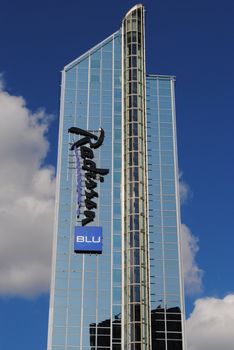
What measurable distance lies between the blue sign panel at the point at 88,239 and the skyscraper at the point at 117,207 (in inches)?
6.4

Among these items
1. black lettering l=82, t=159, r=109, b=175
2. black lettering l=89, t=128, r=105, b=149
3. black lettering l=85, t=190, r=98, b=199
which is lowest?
black lettering l=85, t=190, r=98, b=199

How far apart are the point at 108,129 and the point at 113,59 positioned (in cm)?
1407

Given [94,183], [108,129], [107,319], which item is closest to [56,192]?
[94,183]

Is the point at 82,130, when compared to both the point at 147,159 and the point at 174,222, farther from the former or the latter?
the point at 174,222

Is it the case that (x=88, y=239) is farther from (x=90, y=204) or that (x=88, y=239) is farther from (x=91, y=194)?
(x=91, y=194)

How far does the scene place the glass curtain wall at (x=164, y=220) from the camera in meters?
101

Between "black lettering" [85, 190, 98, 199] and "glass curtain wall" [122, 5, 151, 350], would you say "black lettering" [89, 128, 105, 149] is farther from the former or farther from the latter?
"black lettering" [85, 190, 98, 199]

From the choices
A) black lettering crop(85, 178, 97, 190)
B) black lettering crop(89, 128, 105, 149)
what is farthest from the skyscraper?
black lettering crop(89, 128, 105, 149)

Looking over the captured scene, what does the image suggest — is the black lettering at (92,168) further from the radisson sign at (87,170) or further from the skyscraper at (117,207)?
the skyscraper at (117,207)

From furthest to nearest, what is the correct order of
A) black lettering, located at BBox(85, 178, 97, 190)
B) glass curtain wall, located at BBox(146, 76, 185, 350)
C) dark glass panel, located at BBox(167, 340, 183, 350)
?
black lettering, located at BBox(85, 178, 97, 190) < glass curtain wall, located at BBox(146, 76, 185, 350) < dark glass panel, located at BBox(167, 340, 183, 350)

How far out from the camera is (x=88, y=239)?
104 meters

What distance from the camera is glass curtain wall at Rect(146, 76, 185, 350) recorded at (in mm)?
100875

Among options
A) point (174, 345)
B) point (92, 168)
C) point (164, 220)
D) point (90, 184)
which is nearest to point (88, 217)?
point (90, 184)

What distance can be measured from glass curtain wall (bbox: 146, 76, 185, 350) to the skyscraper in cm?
16
